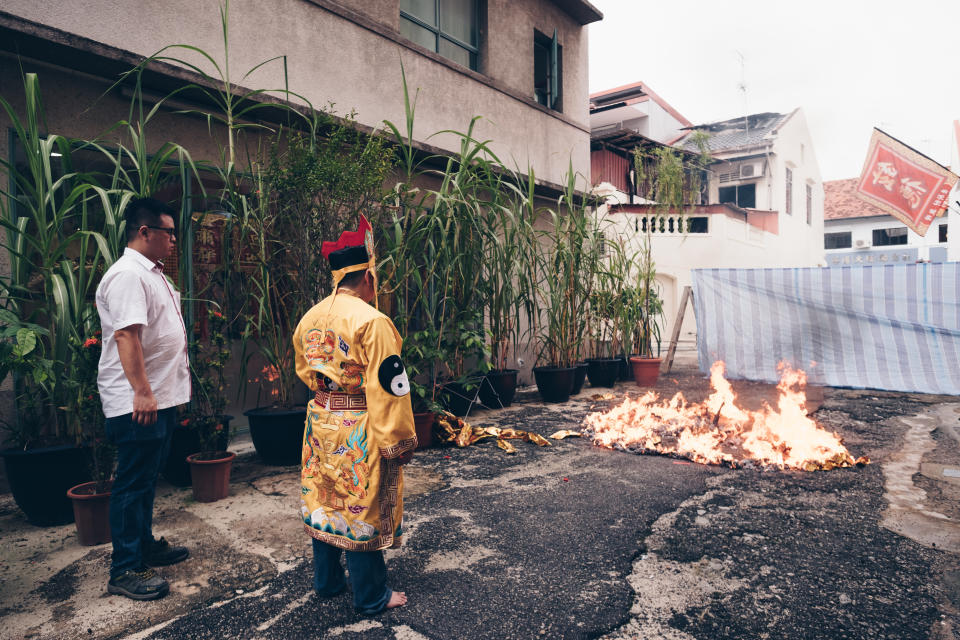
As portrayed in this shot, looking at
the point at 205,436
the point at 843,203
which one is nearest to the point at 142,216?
the point at 205,436

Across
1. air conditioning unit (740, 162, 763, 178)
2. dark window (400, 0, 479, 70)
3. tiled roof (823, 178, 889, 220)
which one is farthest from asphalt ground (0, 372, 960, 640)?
tiled roof (823, 178, 889, 220)

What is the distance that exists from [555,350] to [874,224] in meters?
27.6

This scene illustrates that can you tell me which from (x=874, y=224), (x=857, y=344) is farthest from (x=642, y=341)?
(x=874, y=224)

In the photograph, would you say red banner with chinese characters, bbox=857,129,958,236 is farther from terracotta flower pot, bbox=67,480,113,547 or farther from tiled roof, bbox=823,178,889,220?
tiled roof, bbox=823,178,889,220

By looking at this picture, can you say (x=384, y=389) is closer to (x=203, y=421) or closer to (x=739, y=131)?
(x=203, y=421)

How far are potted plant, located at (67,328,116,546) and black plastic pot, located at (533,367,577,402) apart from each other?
427 cm

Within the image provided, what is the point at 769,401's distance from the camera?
6.45 meters

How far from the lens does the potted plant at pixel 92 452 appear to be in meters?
2.73

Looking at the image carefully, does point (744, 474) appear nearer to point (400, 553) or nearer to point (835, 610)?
point (835, 610)

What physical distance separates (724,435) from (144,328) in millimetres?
4147

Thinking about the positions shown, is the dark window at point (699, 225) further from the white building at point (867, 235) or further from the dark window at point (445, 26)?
the white building at point (867, 235)

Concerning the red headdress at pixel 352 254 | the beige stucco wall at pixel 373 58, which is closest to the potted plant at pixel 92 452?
the red headdress at pixel 352 254

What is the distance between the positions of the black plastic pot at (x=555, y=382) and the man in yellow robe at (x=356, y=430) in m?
4.25

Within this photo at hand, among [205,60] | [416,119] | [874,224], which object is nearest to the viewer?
[205,60]
